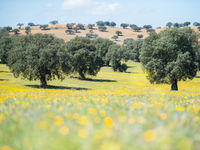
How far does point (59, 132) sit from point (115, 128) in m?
1.19

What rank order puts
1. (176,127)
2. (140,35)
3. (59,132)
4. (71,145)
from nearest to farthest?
(71,145) → (59,132) → (176,127) → (140,35)

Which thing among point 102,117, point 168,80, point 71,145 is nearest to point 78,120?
point 102,117

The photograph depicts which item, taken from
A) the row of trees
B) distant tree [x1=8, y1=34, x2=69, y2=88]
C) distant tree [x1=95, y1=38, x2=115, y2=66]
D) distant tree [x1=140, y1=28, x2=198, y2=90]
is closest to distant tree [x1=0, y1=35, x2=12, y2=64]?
distant tree [x1=95, y1=38, x2=115, y2=66]

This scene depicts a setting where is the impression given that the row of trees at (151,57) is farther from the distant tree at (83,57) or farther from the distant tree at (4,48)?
the distant tree at (4,48)

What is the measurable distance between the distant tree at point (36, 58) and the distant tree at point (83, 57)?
72.8 ft

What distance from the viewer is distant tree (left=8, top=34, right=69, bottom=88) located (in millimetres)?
37969

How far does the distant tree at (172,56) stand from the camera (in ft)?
119

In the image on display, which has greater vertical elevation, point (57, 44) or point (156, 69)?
point (57, 44)

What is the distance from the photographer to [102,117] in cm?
595

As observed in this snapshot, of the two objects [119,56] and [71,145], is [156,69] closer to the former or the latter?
[71,145]

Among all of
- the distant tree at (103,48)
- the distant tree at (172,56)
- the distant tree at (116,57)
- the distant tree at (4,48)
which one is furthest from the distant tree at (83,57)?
the distant tree at (103,48)

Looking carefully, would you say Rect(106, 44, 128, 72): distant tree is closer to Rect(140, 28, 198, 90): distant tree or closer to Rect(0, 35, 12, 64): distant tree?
Rect(0, 35, 12, 64): distant tree

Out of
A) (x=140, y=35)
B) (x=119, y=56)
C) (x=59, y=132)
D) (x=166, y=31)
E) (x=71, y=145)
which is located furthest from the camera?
(x=140, y=35)

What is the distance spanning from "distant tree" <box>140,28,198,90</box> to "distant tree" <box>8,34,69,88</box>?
15.9m
